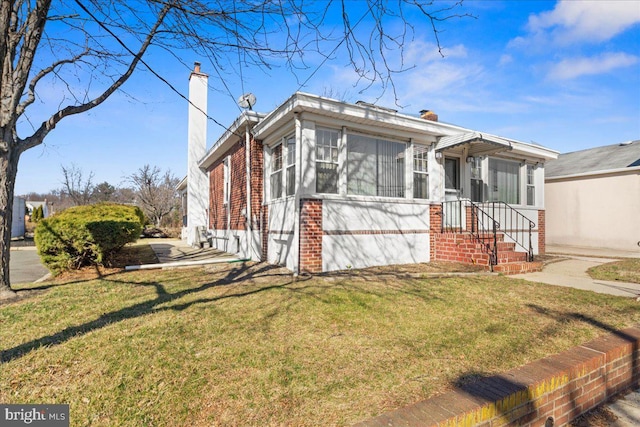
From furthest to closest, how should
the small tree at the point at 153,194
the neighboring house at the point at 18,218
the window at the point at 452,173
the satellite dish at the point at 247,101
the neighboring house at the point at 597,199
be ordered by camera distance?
the small tree at the point at 153,194 < the neighboring house at the point at 18,218 < the neighboring house at the point at 597,199 < the window at the point at 452,173 < the satellite dish at the point at 247,101

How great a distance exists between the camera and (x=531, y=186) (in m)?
10.9

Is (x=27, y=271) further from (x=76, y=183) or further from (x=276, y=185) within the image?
(x=76, y=183)

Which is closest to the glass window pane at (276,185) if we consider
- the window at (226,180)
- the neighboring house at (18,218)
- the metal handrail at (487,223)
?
the window at (226,180)

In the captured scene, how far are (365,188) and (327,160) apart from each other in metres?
1.12

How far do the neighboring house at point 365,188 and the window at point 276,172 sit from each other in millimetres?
27

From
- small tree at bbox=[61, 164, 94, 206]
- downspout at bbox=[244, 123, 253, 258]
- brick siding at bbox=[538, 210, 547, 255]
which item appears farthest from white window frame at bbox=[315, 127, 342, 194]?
small tree at bbox=[61, 164, 94, 206]

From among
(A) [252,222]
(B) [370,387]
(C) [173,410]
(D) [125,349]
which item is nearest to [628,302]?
(B) [370,387]

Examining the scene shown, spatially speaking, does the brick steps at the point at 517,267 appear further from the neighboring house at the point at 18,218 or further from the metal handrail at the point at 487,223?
the neighboring house at the point at 18,218

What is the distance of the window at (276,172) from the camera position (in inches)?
313

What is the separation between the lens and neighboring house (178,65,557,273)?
6.72m

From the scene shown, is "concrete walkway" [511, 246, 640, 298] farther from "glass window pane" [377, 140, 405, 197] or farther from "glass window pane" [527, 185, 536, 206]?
"glass window pane" [377, 140, 405, 197]

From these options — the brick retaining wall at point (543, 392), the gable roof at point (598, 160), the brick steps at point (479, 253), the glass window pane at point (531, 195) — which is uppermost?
the gable roof at point (598, 160)

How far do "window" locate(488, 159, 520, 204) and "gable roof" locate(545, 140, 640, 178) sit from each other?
18.2 ft

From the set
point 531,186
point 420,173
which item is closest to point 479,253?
point 420,173
